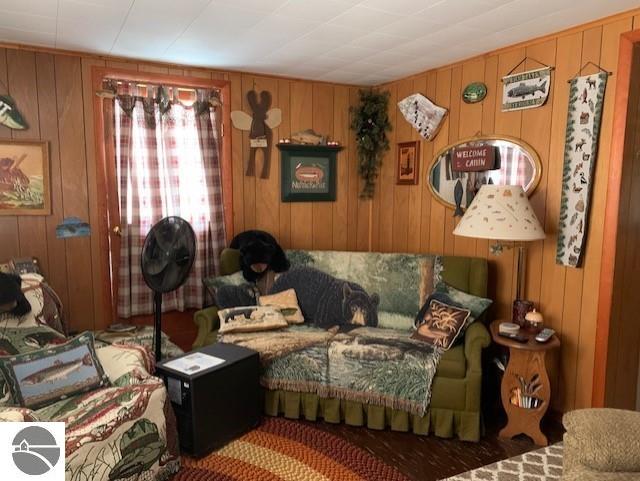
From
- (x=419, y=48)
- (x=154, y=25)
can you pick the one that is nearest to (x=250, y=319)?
(x=154, y=25)

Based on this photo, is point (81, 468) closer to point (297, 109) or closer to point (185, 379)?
point (185, 379)

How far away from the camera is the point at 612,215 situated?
2592 millimetres

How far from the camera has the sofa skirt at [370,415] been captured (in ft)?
8.77

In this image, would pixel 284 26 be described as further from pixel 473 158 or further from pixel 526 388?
pixel 526 388

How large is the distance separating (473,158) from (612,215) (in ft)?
3.24

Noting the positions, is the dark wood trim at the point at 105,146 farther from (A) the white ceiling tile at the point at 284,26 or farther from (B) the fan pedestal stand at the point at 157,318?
(A) the white ceiling tile at the point at 284,26

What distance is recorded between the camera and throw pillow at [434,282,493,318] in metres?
2.99

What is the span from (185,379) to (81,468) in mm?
624

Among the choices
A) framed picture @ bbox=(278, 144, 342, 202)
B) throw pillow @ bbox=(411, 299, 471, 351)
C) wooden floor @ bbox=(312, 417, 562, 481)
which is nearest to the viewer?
wooden floor @ bbox=(312, 417, 562, 481)

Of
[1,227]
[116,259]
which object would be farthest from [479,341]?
[1,227]

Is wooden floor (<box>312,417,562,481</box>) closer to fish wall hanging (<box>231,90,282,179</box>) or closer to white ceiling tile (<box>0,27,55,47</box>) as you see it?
fish wall hanging (<box>231,90,282,179</box>)

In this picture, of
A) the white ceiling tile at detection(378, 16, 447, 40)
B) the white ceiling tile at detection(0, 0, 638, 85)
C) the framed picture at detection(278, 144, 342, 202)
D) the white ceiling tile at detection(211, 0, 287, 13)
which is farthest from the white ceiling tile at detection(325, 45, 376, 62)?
the framed picture at detection(278, 144, 342, 202)

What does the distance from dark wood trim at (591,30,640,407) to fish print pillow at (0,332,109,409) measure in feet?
8.50

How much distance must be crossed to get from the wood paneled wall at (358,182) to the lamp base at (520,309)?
18 centimetres
